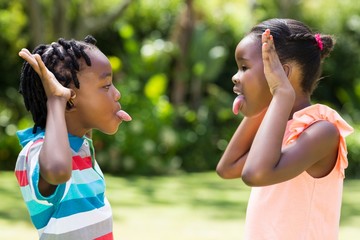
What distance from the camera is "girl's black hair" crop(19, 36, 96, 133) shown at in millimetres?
2283

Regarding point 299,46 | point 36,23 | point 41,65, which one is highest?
point 36,23

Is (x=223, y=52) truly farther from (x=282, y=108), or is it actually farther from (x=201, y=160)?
(x=282, y=108)

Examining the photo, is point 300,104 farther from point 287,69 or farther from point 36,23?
point 36,23

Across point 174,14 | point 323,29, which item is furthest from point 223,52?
point 323,29

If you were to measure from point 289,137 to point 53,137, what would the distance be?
0.73 m

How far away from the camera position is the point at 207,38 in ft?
42.3

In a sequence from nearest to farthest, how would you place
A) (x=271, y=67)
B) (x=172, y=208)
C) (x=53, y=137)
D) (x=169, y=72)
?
(x=53, y=137), (x=271, y=67), (x=172, y=208), (x=169, y=72)

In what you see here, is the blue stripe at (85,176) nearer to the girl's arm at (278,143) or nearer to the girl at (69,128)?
the girl at (69,128)

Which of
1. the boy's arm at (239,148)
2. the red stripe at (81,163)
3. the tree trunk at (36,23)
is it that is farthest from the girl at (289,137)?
the tree trunk at (36,23)

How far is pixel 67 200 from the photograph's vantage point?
2230mm

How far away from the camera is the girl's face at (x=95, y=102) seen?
2314 mm

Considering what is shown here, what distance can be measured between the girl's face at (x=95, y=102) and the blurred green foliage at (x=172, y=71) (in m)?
9.22

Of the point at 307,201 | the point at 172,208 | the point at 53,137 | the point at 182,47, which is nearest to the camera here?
the point at 53,137

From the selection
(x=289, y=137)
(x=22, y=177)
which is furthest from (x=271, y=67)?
(x=22, y=177)
